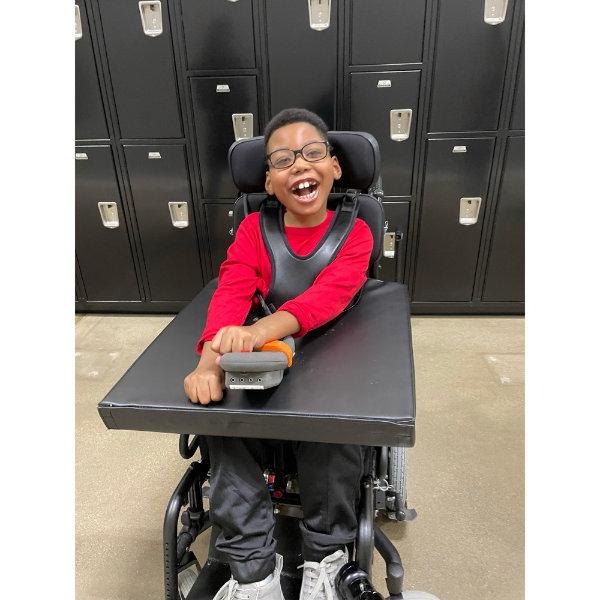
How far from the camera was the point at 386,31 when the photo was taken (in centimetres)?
193

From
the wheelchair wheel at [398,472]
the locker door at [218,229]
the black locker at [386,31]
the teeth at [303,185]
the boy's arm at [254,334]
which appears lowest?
the wheelchair wheel at [398,472]

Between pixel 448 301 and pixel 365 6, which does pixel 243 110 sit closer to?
pixel 365 6

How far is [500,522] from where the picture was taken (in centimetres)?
132

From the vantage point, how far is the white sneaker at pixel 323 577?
35.4 inches

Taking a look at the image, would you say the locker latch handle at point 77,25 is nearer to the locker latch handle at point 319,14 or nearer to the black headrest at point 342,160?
the locker latch handle at point 319,14

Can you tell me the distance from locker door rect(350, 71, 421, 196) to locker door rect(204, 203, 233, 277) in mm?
787

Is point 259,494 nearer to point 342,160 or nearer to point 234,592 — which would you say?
point 234,592

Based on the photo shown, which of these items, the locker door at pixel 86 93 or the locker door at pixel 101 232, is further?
the locker door at pixel 101 232

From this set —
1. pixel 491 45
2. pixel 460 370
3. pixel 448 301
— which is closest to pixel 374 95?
pixel 491 45

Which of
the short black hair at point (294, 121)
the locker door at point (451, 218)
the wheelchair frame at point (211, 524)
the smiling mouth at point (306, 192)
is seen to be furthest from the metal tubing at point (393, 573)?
the locker door at point (451, 218)

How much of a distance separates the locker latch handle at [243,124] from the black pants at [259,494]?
65.2 inches

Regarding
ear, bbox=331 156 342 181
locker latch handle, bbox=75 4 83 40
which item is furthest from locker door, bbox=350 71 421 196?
locker latch handle, bbox=75 4 83 40

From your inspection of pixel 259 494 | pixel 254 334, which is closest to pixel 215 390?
pixel 254 334

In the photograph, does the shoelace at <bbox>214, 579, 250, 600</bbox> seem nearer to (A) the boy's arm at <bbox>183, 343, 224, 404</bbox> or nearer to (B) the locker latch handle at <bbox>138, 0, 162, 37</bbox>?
(A) the boy's arm at <bbox>183, 343, 224, 404</bbox>
